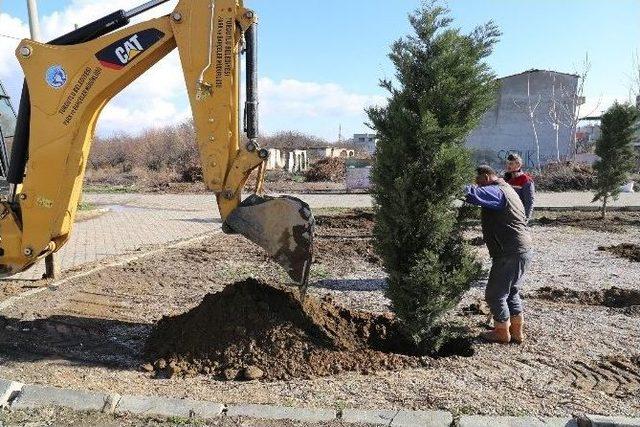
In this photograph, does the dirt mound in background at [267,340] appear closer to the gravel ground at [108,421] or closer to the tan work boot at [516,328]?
the gravel ground at [108,421]

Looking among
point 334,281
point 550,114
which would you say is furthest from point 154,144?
point 334,281

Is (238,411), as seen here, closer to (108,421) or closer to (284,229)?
(108,421)

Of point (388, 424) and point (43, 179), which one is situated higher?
point (43, 179)

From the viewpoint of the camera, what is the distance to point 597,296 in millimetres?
7992

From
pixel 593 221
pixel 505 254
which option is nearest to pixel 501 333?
pixel 505 254

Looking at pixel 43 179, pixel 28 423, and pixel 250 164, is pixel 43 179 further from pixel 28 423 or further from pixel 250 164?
pixel 28 423

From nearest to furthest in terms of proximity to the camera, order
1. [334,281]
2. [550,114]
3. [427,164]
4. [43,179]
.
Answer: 1. [427,164]
2. [43,179]
3. [334,281]
4. [550,114]

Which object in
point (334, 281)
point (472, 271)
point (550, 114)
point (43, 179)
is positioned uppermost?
point (550, 114)

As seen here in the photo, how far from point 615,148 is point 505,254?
13.4 m

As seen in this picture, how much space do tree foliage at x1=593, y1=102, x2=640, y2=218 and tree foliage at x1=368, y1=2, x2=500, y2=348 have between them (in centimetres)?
1385

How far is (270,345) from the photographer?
529cm

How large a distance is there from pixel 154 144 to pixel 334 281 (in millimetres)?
45343

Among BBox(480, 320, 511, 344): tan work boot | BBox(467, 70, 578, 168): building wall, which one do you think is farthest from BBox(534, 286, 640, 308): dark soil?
BBox(467, 70, 578, 168): building wall

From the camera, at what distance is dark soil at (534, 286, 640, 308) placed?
7750 millimetres
